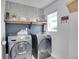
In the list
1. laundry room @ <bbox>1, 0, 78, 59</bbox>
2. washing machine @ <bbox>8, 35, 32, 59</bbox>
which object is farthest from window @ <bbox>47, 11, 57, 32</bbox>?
washing machine @ <bbox>8, 35, 32, 59</bbox>

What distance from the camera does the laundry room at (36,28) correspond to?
6.63ft

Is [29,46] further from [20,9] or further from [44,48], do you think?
[20,9]

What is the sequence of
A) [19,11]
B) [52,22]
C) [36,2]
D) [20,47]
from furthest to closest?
[52,22] < [36,2] < [19,11] < [20,47]

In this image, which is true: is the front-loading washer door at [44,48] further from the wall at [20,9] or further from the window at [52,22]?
the wall at [20,9]

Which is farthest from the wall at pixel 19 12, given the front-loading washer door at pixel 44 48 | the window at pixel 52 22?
the front-loading washer door at pixel 44 48

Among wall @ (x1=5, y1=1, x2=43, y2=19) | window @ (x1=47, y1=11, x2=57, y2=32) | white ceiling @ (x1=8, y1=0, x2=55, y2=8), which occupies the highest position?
white ceiling @ (x1=8, y1=0, x2=55, y2=8)

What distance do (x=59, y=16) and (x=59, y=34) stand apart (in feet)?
1.69

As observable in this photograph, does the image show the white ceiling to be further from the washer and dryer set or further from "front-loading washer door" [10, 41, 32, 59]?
"front-loading washer door" [10, 41, 32, 59]

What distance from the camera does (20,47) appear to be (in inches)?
78.8

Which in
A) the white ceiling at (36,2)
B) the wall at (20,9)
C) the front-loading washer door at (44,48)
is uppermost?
the white ceiling at (36,2)

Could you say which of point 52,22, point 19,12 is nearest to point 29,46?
point 19,12

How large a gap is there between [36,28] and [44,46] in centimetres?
55

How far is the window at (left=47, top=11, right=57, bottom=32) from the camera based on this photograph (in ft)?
8.82

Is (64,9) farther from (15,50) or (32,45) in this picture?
(15,50)
